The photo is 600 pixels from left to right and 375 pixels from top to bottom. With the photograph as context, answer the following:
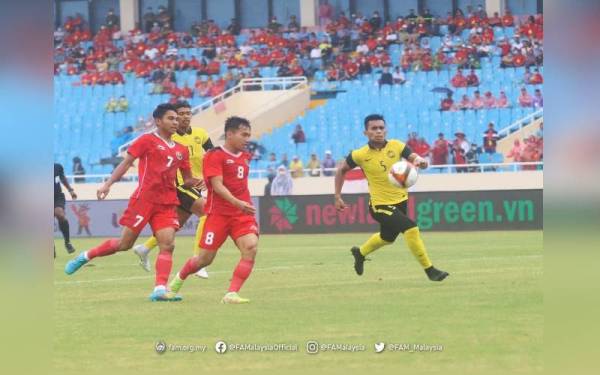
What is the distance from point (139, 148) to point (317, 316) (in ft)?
10.0

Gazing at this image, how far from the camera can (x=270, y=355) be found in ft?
22.1

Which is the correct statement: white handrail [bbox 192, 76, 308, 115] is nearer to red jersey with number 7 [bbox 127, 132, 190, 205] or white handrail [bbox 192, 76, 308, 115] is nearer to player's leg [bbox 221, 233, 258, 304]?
red jersey with number 7 [bbox 127, 132, 190, 205]

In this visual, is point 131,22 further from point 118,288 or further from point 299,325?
point 299,325

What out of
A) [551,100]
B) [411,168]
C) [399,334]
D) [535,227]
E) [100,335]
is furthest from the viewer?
[535,227]

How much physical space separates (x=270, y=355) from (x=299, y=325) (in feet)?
7.42

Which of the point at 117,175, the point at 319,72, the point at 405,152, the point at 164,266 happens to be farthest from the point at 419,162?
the point at 319,72

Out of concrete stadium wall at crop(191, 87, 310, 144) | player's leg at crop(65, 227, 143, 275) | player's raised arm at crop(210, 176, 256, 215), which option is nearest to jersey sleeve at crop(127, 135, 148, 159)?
player's leg at crop(65, 227, 143, 275)

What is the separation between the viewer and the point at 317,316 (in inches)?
380

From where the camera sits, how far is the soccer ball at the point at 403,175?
13109 mm

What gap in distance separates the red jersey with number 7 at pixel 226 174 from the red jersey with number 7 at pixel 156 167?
0.69 m

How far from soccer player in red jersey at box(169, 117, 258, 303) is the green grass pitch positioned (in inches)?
16.5

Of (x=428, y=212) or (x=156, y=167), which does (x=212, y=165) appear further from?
(x=428, y=212)

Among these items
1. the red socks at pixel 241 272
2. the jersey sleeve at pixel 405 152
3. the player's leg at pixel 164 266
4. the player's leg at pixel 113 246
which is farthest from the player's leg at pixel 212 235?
the jersey sleeve at pixel 405 152

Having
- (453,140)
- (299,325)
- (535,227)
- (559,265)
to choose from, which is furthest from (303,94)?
(559,265)
